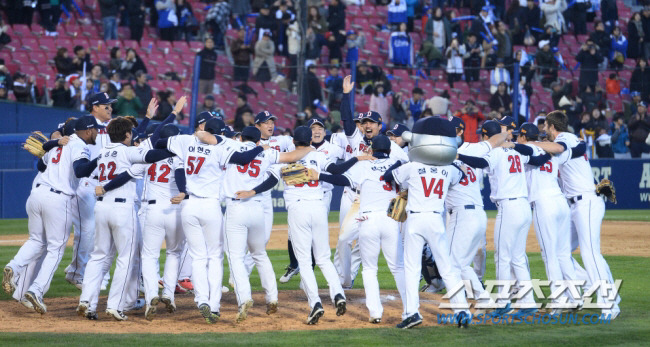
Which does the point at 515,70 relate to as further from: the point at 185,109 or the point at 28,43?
the point at 28,43

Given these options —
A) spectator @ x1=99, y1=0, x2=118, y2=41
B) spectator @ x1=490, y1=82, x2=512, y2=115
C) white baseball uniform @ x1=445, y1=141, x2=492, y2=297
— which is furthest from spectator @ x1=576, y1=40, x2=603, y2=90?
white baseball uniform @ x1=445, y1=141, x2=492, y2=297

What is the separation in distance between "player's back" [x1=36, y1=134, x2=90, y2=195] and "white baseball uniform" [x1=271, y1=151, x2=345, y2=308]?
95.4 inches

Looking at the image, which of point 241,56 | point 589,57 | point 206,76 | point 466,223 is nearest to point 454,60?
point 589,57

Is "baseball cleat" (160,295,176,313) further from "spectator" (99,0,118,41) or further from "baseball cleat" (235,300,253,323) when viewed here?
"spectator" (99,0,118,41)

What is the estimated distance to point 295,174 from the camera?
354 inches

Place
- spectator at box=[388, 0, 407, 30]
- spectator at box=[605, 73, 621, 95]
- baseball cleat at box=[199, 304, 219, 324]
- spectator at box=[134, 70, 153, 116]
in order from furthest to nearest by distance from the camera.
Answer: spectator at box=[388, 0, 407, 30] < spectator at box=[605, 73, 621, 95] < spectator at box=[134, 70, 153, 116] < baseball cleat at box=[199, 304, 219, 324]

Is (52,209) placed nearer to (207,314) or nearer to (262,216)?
(207,314)

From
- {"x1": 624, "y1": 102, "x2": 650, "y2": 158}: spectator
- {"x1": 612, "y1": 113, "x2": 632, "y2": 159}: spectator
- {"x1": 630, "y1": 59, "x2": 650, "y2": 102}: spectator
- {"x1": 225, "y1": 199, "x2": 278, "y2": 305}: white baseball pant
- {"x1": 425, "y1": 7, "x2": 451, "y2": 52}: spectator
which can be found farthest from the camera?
{"x1": 425, "y1": 7, "x2": 451, "y2": 52}: spectator

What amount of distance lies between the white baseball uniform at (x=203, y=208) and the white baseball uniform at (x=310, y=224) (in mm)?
630

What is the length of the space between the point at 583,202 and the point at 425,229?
6.86 feet

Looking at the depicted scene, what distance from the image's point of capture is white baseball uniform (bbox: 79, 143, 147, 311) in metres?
9.14

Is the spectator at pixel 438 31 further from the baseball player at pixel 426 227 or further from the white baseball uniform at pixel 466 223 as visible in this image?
the baseball player at pixel 426 227

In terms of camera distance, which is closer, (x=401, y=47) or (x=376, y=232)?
(x=376, y=232)

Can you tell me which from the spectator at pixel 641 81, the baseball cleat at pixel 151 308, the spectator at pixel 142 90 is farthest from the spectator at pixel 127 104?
the spectator at pixel 641 81
